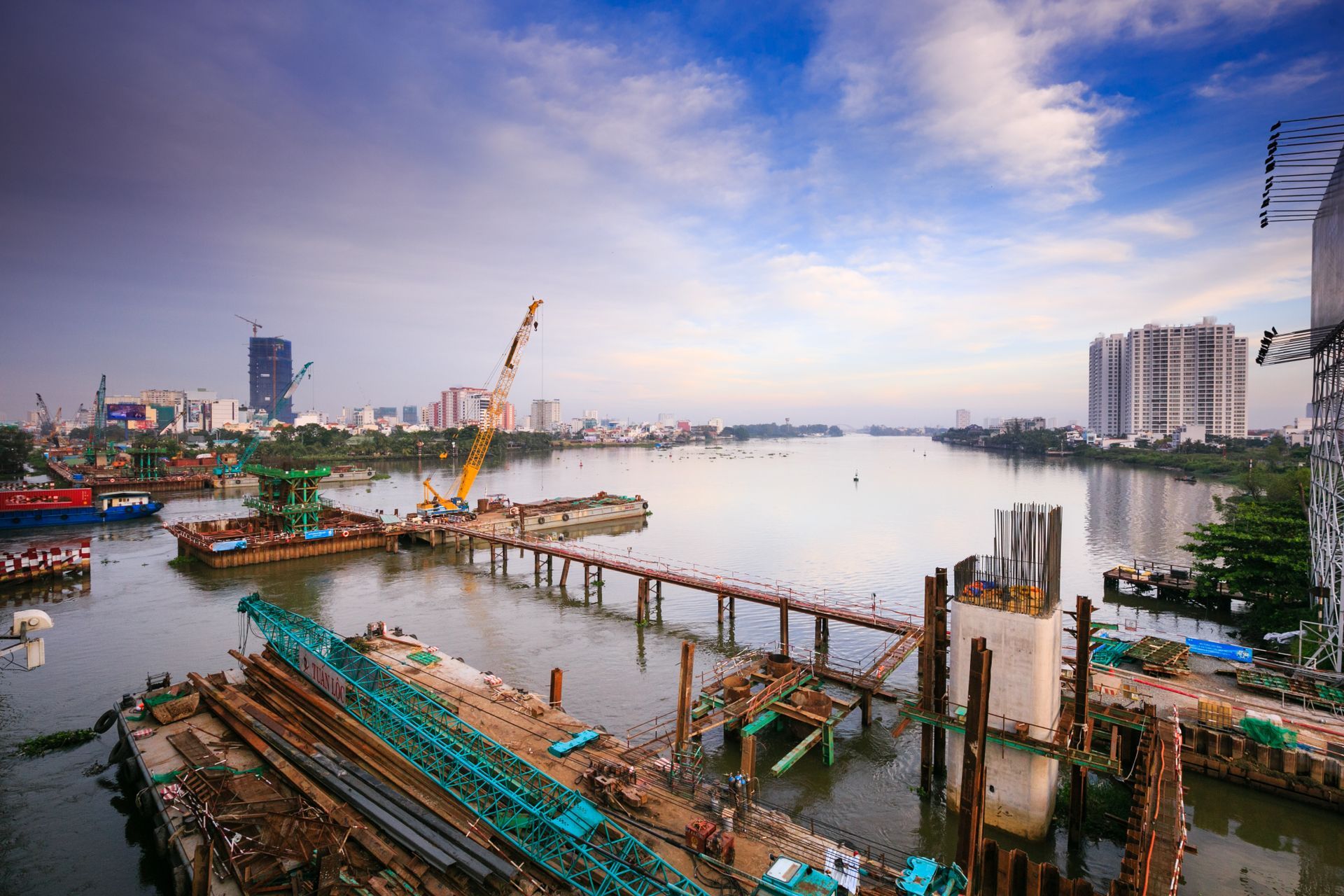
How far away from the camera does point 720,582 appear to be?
28.2 meters

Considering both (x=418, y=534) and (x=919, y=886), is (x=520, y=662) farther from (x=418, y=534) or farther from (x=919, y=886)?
(x=418, y=534)

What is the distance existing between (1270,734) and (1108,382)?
206239mm

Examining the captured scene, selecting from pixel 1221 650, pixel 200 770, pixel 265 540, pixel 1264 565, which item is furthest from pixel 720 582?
pixel 265 540

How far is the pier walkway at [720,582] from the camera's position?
79.2 feet

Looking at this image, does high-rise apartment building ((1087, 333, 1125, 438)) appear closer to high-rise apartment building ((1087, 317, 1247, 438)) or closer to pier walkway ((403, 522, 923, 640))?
high-rise apartment building ((1087, 317, 1247, 438))

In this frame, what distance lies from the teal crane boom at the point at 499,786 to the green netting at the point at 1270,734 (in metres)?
15.3

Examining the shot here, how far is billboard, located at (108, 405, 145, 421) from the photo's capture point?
168m

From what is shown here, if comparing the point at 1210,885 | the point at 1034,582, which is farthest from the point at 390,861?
the point at 1210,885

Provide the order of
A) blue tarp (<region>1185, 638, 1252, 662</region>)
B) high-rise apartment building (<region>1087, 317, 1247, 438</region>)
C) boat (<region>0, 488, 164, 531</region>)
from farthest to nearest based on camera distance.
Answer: high-rise apartment building (<region>1087, 317, 1247, 438</region>), boat (<region>0, 488, 164, 531</region>), blue tarp (<region>1185, 638, 1252, 662</region>)

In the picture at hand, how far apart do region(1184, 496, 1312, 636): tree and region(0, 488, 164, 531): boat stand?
8198 cm

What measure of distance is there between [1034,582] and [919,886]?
6752 millimetres

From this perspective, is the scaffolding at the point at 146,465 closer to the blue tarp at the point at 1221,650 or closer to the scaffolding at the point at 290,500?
the scaffolding at the point at 290,500

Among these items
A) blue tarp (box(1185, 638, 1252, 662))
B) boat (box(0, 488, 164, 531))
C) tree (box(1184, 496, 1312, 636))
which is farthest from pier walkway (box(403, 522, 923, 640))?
boat (box(0, 488, 164, 531))

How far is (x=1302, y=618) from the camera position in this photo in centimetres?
2362
